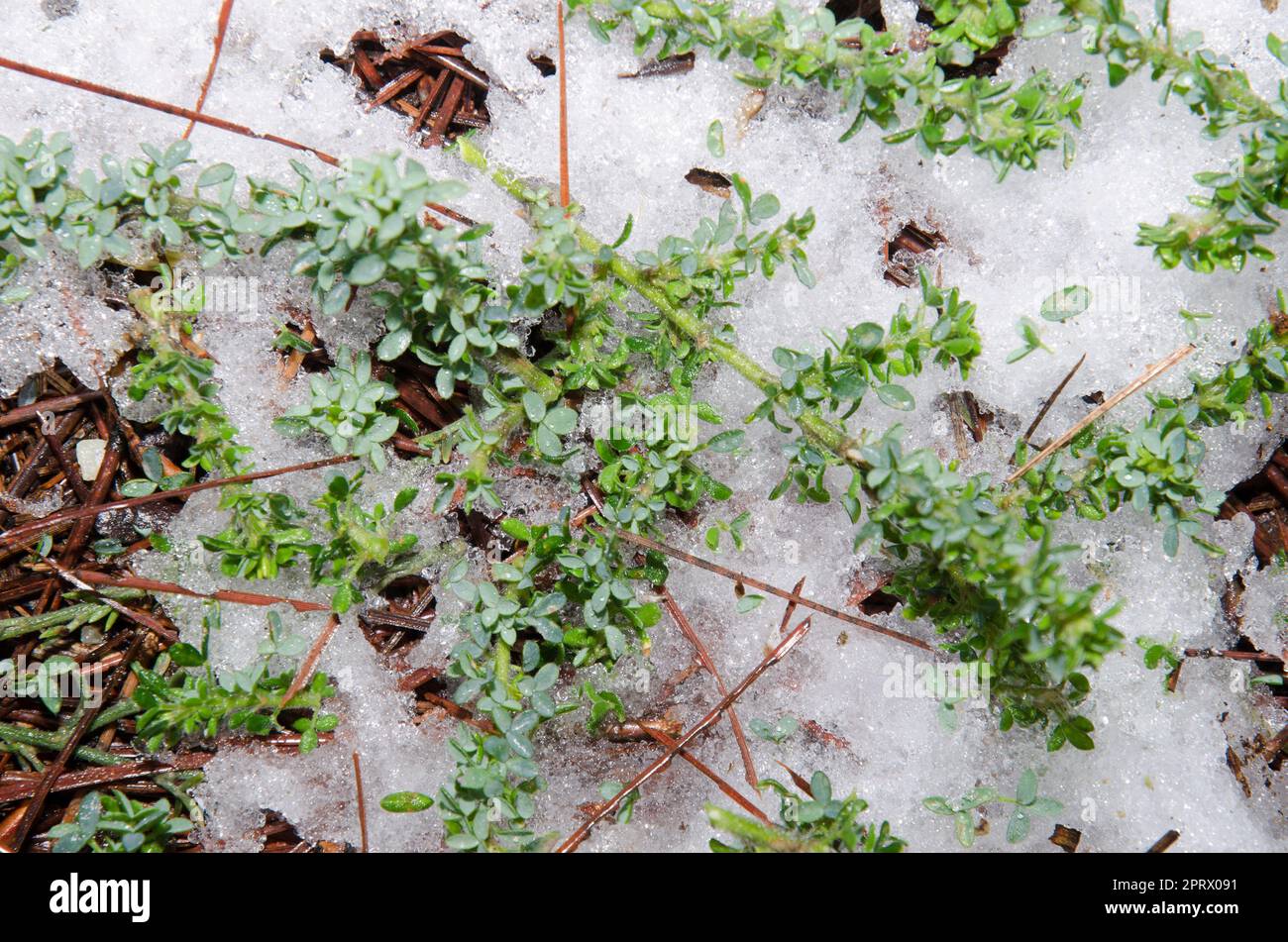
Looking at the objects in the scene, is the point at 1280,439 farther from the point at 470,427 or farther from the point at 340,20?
the point at 340,20

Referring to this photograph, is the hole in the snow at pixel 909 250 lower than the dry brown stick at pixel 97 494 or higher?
higher

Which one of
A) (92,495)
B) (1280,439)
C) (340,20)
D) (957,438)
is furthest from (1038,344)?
(92,495)

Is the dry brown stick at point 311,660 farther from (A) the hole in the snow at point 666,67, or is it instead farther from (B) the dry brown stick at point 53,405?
(A) the hole in the snow at point 666,67

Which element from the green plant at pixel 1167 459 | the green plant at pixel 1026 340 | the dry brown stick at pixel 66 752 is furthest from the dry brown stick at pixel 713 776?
the dry brown stick at pixel 66 752

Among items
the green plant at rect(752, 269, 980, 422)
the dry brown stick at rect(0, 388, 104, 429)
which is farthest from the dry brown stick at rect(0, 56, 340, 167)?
the green plant at rect(752, 269, 980, 422)

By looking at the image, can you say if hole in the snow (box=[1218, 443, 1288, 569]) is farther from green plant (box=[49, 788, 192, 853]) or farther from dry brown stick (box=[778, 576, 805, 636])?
green plant (box=[49, 788, 192, 853])

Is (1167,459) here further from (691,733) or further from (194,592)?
(194,592)

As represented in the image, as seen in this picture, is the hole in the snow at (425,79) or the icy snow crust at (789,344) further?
the hole in the snow at (425,79)
